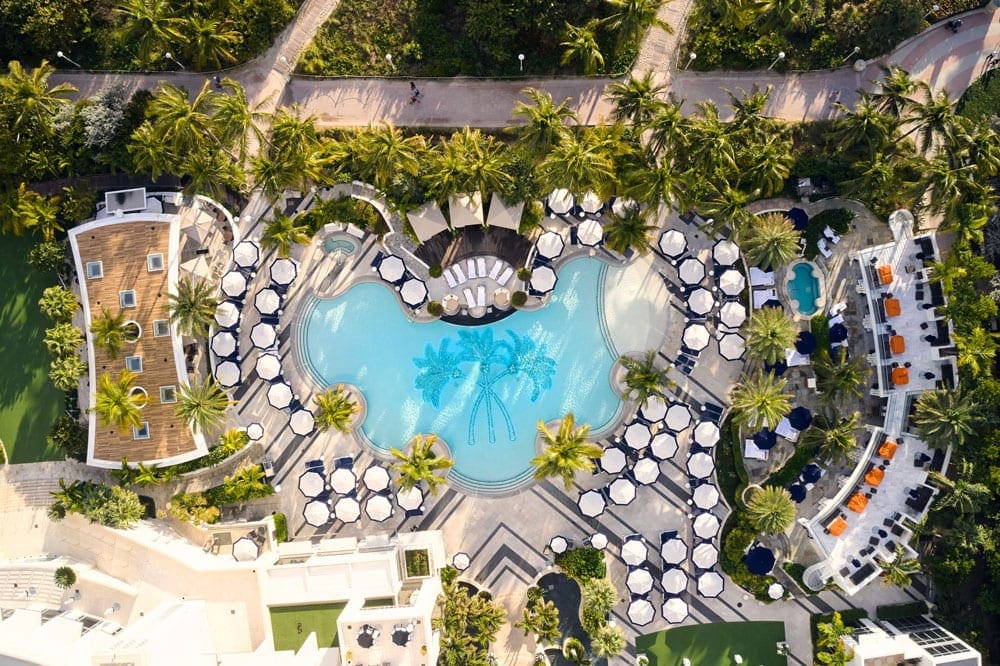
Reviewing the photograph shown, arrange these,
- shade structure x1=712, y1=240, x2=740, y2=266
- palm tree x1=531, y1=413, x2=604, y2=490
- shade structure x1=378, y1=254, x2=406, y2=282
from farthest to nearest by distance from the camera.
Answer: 1. shade structure x1=378, y1=254, x2=406, y2=282
2. shade structure x1=712, y1=240, x2=740, y2=266
3. palm tree x1=531, y1=413, x2=604, y2=490

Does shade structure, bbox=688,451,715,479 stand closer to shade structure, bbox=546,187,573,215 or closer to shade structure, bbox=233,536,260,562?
shade structure, bbox=546,187,573,215

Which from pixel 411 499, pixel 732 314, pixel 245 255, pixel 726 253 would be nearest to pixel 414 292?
pixel 245 255

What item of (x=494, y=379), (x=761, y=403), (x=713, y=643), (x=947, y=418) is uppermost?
(x=947, y=418)

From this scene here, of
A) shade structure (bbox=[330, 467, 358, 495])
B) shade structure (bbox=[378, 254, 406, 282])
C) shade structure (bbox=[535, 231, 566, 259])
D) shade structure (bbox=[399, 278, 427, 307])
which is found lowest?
shade structure (bbox=[330, 467, 358, 495])

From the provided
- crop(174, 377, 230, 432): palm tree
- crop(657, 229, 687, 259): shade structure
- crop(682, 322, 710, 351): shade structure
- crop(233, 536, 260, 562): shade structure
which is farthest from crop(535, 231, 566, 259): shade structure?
crop(233, 536, 260, 562): shade structure

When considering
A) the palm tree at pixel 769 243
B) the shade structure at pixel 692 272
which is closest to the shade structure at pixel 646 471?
the shade structure at pixel 692 272

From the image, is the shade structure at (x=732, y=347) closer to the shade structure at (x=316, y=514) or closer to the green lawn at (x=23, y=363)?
the shade structure at (x=316, y=514)

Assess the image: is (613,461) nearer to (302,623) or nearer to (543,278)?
(543,278)
